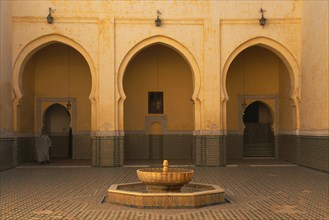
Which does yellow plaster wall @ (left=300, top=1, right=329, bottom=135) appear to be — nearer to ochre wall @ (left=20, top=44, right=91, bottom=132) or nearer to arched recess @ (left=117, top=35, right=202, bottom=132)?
arched recess @ (left=117, top=35, right=202, bottom=132)

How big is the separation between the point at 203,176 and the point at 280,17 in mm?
5093

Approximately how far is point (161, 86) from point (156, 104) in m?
0.59

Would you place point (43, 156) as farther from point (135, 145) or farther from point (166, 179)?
point (166, 179)

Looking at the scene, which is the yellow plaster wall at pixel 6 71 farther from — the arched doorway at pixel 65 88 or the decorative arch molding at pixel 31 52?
the arched doorway at pixel 65 88

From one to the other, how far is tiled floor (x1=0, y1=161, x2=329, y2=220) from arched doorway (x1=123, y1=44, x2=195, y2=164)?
288 cm

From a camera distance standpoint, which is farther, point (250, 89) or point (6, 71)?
point (250, 89)

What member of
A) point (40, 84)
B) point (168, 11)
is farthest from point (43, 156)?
point (168, 11)

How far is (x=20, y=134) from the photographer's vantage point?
13570mm

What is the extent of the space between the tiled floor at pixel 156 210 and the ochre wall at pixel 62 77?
2.98 meters

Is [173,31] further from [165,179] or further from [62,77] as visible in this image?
[165,179]

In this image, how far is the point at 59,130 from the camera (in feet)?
52.2

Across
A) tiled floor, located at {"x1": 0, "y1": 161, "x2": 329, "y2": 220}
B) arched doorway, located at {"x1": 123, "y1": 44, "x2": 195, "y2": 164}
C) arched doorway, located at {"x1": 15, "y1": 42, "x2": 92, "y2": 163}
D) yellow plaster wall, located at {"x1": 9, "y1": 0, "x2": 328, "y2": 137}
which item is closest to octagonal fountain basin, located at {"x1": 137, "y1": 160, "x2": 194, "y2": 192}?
tiled floor, located at {"x1": 0, "y1": 161, "x2": 329, "y2": 220}

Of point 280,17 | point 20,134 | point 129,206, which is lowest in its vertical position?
point 129,206

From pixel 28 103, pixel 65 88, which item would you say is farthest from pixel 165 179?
pixel 65 88
